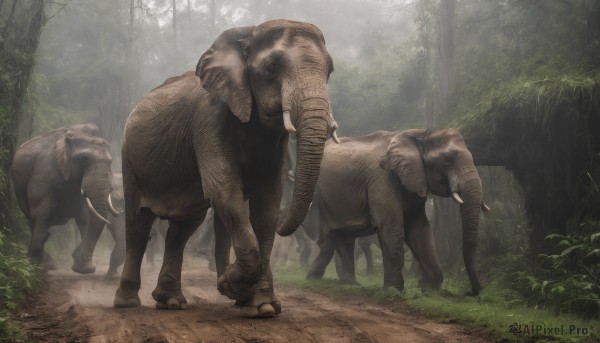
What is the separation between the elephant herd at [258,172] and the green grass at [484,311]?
67 cm

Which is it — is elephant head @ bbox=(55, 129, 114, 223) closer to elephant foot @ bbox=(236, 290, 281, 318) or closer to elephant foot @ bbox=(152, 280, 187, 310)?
elephant foot @ bbox=(152, 280, 187, 310)

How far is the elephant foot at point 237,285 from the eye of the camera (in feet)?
22.6

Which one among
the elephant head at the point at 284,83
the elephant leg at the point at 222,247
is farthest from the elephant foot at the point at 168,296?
the elephant head at the point at 284,83

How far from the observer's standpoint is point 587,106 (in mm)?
10781

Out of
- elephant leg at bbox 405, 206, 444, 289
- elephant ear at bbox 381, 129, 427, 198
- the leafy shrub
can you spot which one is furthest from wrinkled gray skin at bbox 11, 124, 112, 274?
the leafy shrub

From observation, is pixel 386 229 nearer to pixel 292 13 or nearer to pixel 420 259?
pixel 420 259

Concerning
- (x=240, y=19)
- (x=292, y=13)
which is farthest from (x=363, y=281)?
(x=240, y=19)

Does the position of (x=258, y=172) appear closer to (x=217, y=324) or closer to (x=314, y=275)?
(x=217, y=324)

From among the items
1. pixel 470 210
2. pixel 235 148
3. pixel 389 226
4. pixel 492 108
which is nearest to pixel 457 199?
pixel 470 210

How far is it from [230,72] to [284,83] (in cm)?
89

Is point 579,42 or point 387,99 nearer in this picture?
point 579,42

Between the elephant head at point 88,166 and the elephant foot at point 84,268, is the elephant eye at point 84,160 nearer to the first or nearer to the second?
the elephant head at point 88,166

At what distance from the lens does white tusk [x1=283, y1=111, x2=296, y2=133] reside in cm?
636

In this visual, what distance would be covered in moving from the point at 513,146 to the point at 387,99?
8612mm
